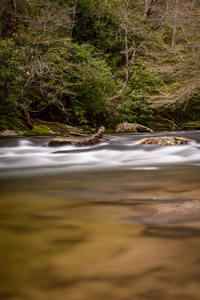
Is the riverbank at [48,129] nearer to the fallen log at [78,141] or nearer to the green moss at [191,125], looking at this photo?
the fallen log at [78,141]

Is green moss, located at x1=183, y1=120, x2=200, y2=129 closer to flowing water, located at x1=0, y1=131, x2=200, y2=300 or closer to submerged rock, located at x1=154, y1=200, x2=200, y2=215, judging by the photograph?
flowing water, located at x1=0, y1=131, x2=200, y2=300

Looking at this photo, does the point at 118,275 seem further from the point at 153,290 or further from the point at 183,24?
the point at 183,24

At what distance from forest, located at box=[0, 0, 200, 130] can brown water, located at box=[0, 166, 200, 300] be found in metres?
8.68

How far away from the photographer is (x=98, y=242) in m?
1.59

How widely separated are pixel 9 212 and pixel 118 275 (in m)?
1.28

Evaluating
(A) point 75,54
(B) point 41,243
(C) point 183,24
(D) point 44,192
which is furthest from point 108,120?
(B) point 41,243

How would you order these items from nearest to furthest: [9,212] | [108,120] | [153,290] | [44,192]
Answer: [153,290] → [9,212] → [44,192] → [108,120]

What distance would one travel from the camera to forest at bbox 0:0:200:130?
37.2 feet

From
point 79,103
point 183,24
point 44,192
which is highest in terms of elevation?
point 183,24

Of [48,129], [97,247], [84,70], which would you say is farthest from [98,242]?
[84,70]

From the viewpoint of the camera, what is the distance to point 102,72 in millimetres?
16203

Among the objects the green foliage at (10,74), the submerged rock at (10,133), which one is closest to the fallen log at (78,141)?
the green foliage at (10,74)

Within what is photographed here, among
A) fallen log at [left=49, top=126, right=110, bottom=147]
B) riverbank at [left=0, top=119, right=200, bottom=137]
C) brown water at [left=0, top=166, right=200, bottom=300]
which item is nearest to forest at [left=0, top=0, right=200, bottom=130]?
riverbank at [left=0, top=119, right=200, bottom=137]

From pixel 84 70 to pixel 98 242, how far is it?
1344 centimetres
